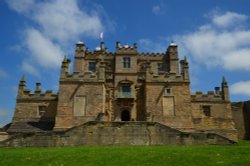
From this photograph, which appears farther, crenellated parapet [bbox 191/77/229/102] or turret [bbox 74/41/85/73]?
turret [bbox 74/41/85/73]

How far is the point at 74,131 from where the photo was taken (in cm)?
2166

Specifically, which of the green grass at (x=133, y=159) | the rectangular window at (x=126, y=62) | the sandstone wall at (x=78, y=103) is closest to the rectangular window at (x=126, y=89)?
the rectangular window at (x=126, y=62)

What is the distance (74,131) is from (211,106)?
20254 millimetres

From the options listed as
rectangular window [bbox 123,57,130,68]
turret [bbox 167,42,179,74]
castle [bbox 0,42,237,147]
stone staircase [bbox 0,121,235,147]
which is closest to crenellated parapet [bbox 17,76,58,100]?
castle [bbox 0,42,237,147]

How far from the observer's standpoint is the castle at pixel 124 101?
31.3 metres

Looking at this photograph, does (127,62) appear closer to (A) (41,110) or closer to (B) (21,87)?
(A) (41,110)

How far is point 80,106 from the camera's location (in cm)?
3131

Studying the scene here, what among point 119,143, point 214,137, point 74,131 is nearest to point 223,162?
point 214,137

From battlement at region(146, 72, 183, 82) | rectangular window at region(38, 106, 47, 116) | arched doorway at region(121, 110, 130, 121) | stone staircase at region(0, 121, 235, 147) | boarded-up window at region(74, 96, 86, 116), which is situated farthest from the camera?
arched doorway at region(121, 110, 130, 121)

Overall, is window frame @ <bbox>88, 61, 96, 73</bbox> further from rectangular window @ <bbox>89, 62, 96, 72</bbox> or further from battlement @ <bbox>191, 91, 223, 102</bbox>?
battlement @ <bbox>191, 91, 223, 102</bbox>

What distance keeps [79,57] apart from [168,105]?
1615 centimetres

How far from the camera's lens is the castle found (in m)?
31.3

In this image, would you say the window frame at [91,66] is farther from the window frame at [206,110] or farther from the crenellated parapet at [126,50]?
the window frame at [206,110]

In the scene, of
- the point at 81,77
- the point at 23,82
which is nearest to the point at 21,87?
the point at 23,82
